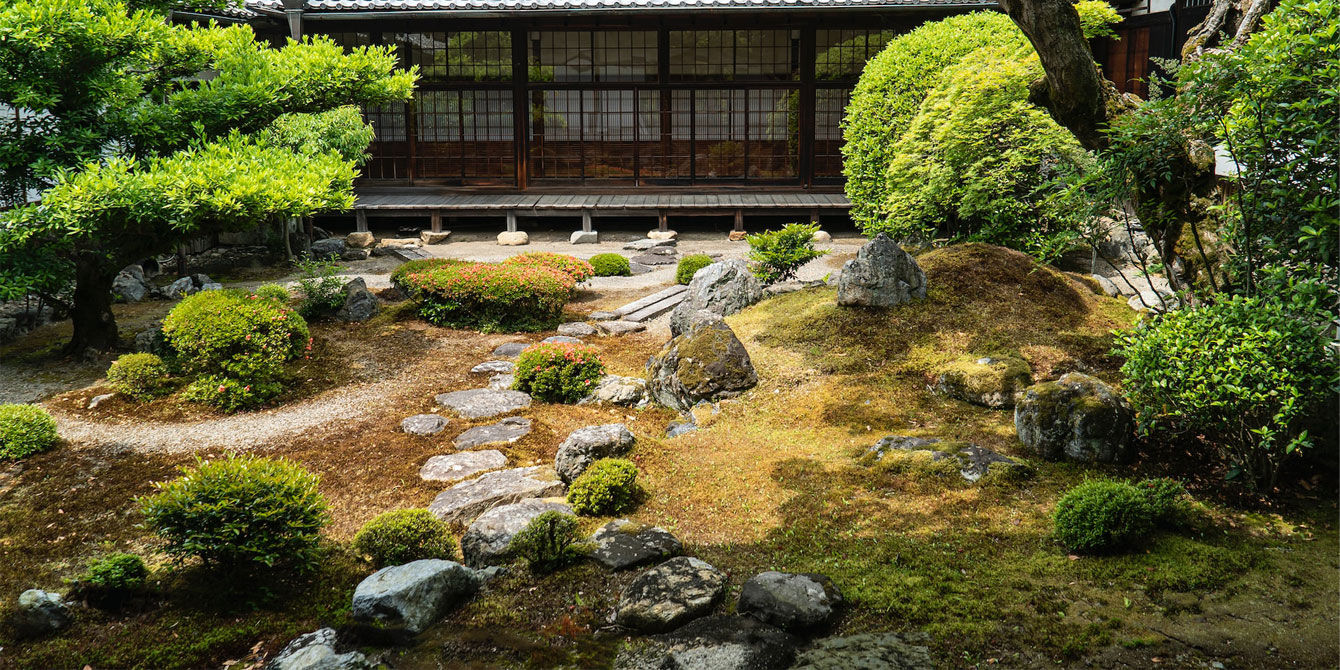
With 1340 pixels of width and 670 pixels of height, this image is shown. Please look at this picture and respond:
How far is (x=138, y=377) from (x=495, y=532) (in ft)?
18.5

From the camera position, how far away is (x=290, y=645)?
5.45m

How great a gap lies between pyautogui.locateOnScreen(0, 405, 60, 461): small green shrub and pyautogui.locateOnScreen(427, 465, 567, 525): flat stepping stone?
382cm

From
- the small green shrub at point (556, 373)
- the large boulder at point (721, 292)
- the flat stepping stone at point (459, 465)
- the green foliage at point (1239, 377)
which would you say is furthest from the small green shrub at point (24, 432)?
the green foliage at point (1239, 377)

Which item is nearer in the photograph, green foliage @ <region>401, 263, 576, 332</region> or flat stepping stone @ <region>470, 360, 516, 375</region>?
flat stepping stone @ <region>470, 360, 516, 375</region>

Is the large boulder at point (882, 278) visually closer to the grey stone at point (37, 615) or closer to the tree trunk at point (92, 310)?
the grey stone at point (37, 615)

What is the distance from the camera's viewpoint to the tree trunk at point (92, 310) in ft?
35.7

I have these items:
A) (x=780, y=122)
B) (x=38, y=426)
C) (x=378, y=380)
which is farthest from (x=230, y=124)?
(x=780, y=122)

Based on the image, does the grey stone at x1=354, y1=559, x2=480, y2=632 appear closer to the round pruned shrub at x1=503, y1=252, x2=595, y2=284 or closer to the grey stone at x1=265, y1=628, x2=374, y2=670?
the grey stone at x1=265, y1=628, x2=374, y2=670

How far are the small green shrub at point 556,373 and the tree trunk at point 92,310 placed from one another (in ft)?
16.9

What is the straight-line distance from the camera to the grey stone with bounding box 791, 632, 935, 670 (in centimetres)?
474

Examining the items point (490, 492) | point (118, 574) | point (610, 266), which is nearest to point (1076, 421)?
point (490, 492)

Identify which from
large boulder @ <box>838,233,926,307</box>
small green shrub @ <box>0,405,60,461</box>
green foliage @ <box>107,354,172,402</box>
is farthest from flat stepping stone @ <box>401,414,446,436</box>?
large boulder @ <box>838,233,926,307</box>

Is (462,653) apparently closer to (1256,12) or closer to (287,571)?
(287,571)

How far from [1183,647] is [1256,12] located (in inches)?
215
